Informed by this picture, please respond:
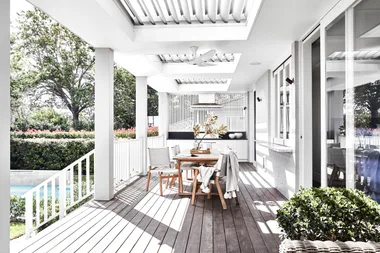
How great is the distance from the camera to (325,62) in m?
3.65

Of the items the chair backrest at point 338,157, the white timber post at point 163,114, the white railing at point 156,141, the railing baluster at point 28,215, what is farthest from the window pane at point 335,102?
the white timber post at point 163,114

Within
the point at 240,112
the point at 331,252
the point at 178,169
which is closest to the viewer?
the point at 331,252

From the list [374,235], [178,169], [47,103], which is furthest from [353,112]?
[47,103]

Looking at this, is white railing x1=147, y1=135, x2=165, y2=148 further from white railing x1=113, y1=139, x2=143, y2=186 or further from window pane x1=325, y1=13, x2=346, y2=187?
window pane x1=325, y1=13, x2=346, y2=187

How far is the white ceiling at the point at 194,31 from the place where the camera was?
3.45m

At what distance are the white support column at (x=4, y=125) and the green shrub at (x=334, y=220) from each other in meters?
1.98

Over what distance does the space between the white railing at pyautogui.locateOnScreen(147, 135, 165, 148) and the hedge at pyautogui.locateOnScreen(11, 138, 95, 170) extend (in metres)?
2.69

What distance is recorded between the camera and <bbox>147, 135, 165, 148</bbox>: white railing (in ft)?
30.9

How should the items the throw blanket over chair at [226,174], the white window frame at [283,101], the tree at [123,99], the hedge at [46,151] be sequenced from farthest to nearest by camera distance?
the tree at [123,99] < the hedge at [46,151] < the white window frame at [283,101] < the throw blanket over chair at [226,174]

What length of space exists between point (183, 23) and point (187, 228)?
120 inches

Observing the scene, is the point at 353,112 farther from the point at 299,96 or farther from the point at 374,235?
the point at 299,96

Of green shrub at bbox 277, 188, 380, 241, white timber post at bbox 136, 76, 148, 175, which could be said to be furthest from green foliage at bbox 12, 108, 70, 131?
green shrub at bbox 277, 188, 380, 241

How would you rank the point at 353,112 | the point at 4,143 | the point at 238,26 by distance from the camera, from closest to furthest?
the point at 4,143
the point at 353,112
the point at 238,26

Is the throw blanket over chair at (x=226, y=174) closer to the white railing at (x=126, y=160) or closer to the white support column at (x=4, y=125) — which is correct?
the white railing at (x=126, y=160)
